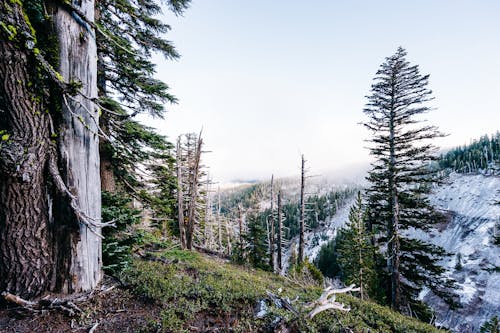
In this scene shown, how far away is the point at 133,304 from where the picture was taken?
379 cm

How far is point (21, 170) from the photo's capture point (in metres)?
2.94

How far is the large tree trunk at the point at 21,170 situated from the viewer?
2.84 m

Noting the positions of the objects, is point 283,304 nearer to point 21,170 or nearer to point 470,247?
point 21,170

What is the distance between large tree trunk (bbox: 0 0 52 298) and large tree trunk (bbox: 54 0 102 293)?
0.27 metres

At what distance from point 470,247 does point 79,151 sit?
59.5 m

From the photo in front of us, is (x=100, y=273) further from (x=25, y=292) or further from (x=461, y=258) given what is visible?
(x=461, y=258)

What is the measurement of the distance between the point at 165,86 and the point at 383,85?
12.2m

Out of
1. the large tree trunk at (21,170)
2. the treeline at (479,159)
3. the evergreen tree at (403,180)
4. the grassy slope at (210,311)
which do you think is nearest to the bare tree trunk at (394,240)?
the evergreen tree at (403,180)

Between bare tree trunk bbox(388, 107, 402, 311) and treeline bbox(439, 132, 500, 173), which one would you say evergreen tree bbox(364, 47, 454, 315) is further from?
treeline bbox(439, 132, 500, 173)

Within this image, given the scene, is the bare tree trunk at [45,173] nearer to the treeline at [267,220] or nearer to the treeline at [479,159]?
the treeline at [267,220]

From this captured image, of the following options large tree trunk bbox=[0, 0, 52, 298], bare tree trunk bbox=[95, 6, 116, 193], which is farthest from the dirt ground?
bare tree trunk bbox=[95, 6, 116, 193]

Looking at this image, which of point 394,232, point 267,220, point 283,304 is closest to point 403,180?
point 394,232

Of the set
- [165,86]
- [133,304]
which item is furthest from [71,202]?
[165,86]

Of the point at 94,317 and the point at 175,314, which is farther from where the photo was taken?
the point at 175,314
